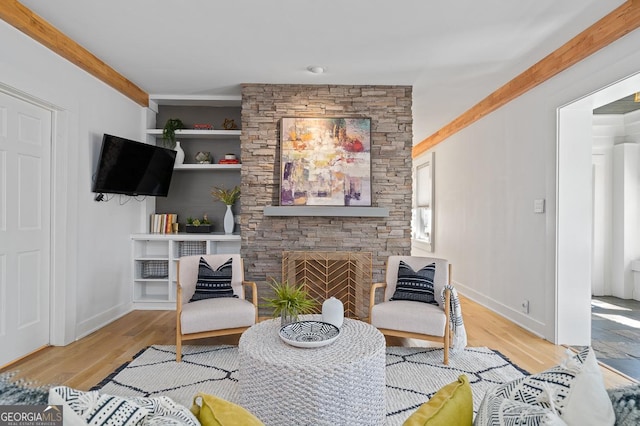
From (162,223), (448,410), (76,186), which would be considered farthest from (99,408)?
(162,223)

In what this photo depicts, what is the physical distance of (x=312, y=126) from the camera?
433cm

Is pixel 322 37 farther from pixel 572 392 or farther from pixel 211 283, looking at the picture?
pixel 572 392

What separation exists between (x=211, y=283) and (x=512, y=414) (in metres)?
2.93

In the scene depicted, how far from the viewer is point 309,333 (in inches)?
92.6

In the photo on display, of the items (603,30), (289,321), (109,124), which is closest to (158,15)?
(109,124)

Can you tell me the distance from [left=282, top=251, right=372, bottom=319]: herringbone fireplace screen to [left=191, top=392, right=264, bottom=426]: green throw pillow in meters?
3.36

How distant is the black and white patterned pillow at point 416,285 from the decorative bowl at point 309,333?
1.12m

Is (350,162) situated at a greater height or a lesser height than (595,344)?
greater

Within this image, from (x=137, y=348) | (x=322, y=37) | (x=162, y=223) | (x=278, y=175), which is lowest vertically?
(x=137, y=348)

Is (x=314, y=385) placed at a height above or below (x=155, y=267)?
below

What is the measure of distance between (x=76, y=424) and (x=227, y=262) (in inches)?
118

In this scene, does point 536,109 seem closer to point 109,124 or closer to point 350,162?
point 350,162

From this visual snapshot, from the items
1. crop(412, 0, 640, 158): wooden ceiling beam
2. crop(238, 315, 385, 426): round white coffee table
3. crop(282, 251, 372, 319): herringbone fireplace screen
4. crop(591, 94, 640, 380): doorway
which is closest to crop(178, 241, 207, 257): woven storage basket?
crop(282, 251, 372, 319): herringbone fireplace screen

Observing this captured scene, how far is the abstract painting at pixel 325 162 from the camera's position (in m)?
4.32
